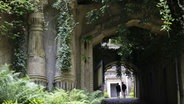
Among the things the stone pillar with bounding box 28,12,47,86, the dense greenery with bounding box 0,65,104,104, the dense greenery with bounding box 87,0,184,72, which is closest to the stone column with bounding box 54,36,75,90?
the stone pillar with bounding box 28,12,47,86

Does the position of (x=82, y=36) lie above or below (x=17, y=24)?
below

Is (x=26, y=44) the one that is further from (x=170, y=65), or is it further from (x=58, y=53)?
(x=170, y=65)

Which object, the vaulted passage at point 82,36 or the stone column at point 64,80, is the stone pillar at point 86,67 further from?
the stone column at point 64,80

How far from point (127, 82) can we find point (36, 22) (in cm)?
2856

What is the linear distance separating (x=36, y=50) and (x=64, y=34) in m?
0.88

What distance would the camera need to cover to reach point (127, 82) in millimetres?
37906

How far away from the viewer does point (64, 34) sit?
33.4 feet

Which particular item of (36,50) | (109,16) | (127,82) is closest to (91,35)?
(109,16)

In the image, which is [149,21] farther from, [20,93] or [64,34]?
[20,93]

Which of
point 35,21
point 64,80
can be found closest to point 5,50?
point 35,21

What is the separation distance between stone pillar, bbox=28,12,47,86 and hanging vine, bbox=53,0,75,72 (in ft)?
1.55

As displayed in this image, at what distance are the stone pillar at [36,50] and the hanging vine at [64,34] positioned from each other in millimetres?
472

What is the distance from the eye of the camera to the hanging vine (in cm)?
1005

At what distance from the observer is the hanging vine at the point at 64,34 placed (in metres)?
10.0
